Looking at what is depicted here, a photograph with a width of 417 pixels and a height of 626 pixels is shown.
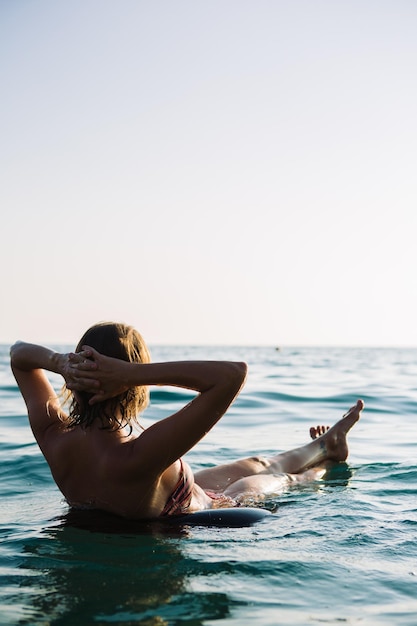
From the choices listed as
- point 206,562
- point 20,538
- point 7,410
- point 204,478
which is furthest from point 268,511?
point 7,410

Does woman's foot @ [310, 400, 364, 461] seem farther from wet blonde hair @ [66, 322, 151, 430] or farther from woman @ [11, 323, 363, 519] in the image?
wet blonde hair @ [66, 322, 151, 430]

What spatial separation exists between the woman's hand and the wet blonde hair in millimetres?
113

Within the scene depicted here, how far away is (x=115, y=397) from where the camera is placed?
410 cm

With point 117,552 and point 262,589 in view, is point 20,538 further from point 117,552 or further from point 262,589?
point 262,589

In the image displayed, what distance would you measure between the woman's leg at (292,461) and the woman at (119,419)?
83cm

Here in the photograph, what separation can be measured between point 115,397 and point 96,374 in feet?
1.04

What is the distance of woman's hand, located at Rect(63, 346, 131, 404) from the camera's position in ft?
12.5

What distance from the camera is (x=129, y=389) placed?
4.10m

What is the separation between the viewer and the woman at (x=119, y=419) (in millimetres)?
3792

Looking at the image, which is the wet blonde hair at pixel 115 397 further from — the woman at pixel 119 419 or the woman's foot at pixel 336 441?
the woman's foot at pixel 336 441

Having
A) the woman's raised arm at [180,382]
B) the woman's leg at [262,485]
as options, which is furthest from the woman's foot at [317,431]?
the woman's raised arm at [180,382]

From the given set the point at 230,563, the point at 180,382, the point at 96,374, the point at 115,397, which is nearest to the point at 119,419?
the point at 115,397

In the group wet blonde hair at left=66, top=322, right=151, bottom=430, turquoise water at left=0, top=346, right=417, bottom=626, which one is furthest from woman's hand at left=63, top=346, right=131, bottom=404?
turquoise water at left=0, top=346, right=417, bottom=626

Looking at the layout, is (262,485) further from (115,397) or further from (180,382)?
(180,382)
